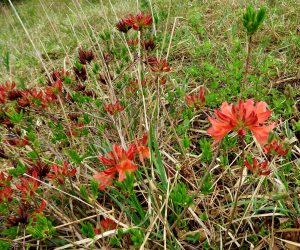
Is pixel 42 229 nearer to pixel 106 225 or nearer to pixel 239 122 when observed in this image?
pixel 106 225

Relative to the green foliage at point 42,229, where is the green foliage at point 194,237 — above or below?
below

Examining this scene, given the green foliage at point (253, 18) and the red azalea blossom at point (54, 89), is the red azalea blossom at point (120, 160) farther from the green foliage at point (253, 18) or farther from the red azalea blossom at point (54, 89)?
the red azalea blossom at point (54, 89)

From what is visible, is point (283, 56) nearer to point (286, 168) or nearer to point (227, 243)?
point (286, 168)

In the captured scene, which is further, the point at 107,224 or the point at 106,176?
the point at 107,224

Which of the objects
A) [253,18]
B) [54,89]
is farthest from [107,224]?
[253,18]

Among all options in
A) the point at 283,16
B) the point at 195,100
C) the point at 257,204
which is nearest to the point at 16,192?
the point at 195,100

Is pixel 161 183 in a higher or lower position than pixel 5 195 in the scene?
lower

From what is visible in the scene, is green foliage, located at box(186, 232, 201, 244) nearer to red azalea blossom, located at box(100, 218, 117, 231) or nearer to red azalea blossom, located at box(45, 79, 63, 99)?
red azalea blossom, located at box(100, 218, 117, 231)

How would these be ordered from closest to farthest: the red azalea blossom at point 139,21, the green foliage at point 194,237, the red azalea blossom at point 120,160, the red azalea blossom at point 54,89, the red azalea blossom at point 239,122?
the red azalea blossom at point 239,122 → the red azalea blossom at point 120,160 → the green foliage at point 194,237 → the red azalea blossom at point 139,21 → the red azalea blossom at point 54,89

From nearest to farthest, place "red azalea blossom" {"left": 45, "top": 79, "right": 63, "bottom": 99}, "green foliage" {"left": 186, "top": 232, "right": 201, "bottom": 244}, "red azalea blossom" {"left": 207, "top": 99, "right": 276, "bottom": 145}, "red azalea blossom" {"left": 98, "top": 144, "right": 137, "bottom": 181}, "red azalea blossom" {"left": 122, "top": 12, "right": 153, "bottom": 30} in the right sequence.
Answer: "red azalea blossom" {"left": 207, "top": 99, "right": 276, "bottom": 145}, "red azalea blossom" {"left": 98, "top": 144, "right": 137, "bottom": 181}, "green foliage" {"left": 186, "top": 232, "right": 201, "bottom": 244}, "red azalea blossom" {"left": 122, "top": 12, "right": 153, "bottom": 30}, "red azalea blossom" {"left": 45, "top": 79, "right": 63, "bottom": 99}

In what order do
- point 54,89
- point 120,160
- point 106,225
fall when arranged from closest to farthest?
1. point 120,160
2. point 106,225
3. point 54,89

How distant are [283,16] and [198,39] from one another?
89 cm

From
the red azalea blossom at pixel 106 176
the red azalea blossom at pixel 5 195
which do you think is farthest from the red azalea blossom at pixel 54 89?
the red azalea blossom at pixel 106 176

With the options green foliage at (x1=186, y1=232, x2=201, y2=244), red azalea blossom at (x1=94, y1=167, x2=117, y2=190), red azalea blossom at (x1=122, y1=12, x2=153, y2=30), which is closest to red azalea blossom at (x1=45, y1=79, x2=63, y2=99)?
red azalea blossom at (x1=122, y1=12, x2=153, y2=30)
